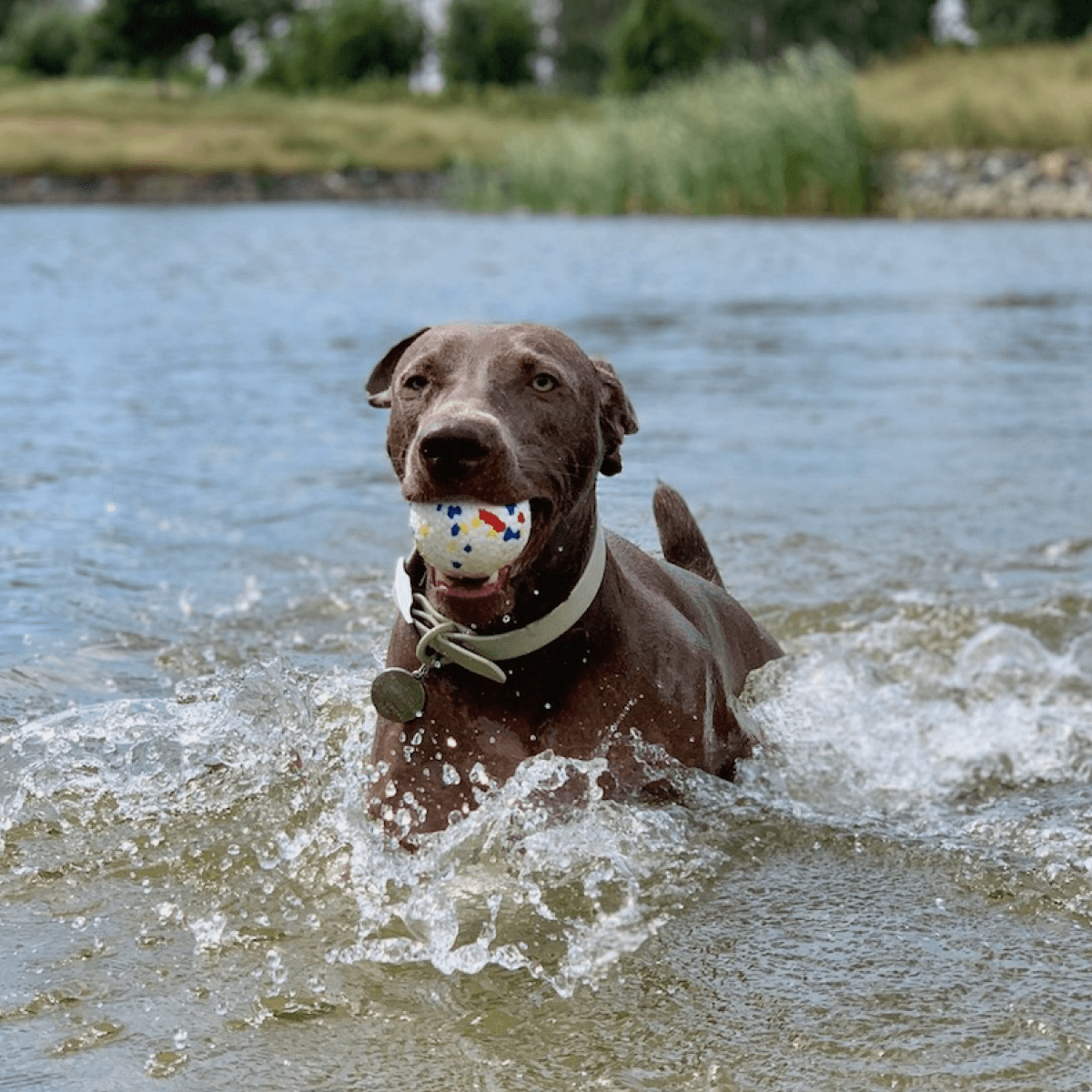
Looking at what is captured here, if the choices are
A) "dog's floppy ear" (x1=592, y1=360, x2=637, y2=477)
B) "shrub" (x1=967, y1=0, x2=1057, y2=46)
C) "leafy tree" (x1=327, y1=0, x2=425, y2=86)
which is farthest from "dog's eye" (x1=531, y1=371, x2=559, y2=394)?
"leafy tree" (x1=327, y1=0, x2=425, y2=86)

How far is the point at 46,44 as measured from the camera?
7225 centimetres

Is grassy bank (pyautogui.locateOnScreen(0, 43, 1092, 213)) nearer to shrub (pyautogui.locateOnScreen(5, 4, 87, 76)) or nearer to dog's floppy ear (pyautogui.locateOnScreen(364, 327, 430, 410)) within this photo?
dog's floppy ear (pyautogui.locateOnScreen(364, 327, 430, 410))

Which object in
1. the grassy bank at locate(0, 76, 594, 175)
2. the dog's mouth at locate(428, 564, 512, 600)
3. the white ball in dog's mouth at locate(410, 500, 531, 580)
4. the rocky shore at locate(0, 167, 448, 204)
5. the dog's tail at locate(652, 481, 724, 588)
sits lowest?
the rocky shore at locate(0, 167, 448, 204)

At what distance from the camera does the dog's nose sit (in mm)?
2922

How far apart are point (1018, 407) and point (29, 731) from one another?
25.0 feet

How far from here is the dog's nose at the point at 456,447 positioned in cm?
292

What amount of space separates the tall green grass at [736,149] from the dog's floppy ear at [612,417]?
24.4 meters

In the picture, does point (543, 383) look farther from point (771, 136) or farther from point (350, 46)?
point (350, 46)

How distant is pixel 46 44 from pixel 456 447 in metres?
75.0

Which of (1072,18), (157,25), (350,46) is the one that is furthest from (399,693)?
(350,46)

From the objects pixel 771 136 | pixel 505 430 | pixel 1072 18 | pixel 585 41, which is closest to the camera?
pixel 505 430

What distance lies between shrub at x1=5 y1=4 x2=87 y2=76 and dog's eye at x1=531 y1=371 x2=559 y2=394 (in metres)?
73.0

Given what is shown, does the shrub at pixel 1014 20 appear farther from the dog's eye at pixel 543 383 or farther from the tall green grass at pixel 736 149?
the dog's eye at pixel 543 383

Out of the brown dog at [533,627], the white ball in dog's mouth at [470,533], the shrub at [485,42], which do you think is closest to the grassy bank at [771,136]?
the shrub at [485,42]
